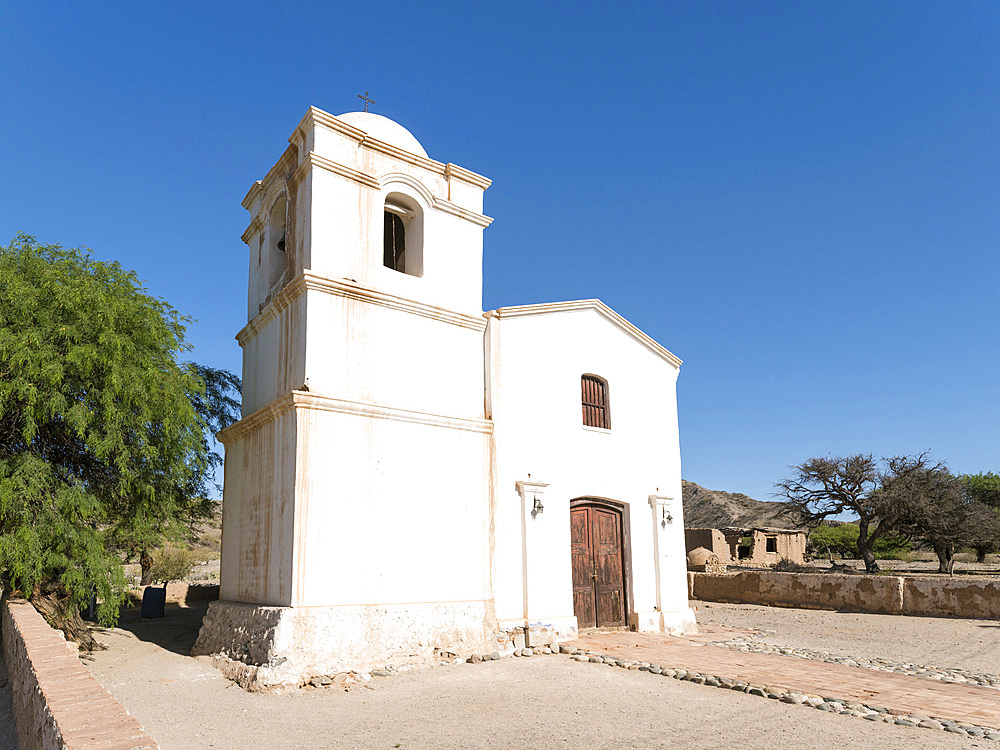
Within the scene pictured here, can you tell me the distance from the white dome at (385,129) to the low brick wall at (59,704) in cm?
967

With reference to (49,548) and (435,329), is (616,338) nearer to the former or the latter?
(435,329)

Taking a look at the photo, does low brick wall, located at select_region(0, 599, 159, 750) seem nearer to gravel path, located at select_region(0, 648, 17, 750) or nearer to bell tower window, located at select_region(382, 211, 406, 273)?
gravel path, located at select_region(0, 648, 17, 750)

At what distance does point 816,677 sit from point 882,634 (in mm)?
6137

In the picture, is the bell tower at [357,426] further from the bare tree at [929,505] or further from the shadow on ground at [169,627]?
the bare tree at [929,505]

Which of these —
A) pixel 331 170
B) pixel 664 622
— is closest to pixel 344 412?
pixel 331 170

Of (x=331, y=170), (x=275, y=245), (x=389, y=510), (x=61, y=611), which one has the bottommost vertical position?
(x=61, y=611)

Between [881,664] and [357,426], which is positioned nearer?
[357,426]

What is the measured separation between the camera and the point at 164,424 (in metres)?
12.0

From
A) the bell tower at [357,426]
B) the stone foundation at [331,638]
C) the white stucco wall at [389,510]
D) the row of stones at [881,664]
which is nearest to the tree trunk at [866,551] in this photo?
the row of stones at [881,664]

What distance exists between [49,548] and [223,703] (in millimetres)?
4351

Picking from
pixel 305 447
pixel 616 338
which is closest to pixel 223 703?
pixel 305 447

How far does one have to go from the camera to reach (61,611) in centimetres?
1184

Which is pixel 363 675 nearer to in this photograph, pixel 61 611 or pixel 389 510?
pixel 389 510

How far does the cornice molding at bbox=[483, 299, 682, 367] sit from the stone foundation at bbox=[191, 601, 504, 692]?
17.8 feet
